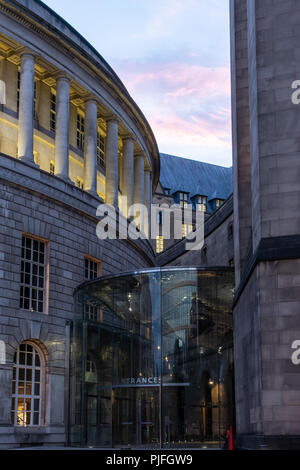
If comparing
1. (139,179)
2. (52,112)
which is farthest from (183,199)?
(52,112)

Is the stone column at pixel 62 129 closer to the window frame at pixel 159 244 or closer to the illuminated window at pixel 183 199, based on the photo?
the window frame at pixel 159 244

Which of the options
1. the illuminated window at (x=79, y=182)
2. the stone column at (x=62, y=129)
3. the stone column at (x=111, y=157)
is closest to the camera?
the stone column at (x=62, y=129)

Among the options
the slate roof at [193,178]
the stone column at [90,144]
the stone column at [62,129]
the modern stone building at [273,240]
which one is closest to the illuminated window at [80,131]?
the stone column at [90,144]

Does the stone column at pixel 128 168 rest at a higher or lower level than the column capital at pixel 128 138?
lower

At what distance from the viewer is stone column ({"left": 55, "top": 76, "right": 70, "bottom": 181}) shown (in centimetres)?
4733

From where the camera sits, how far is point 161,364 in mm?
31547

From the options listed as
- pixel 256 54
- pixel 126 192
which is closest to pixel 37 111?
pixel 126 192

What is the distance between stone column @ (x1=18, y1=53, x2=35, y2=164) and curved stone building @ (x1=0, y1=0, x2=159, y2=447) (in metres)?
0.06

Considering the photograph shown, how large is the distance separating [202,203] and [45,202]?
72.6m

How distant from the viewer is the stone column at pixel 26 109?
4412cm

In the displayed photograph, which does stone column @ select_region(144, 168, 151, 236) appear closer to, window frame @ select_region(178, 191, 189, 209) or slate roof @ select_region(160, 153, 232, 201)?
window frame @ select_region(178, 191, 189, 209)

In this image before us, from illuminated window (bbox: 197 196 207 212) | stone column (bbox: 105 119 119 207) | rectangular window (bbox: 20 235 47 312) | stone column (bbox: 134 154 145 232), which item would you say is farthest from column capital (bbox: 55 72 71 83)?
illuminated window (bbox: 197 196 207 212)

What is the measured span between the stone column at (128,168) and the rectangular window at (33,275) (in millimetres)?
19949

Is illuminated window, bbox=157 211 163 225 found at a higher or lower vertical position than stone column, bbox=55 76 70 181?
higher
